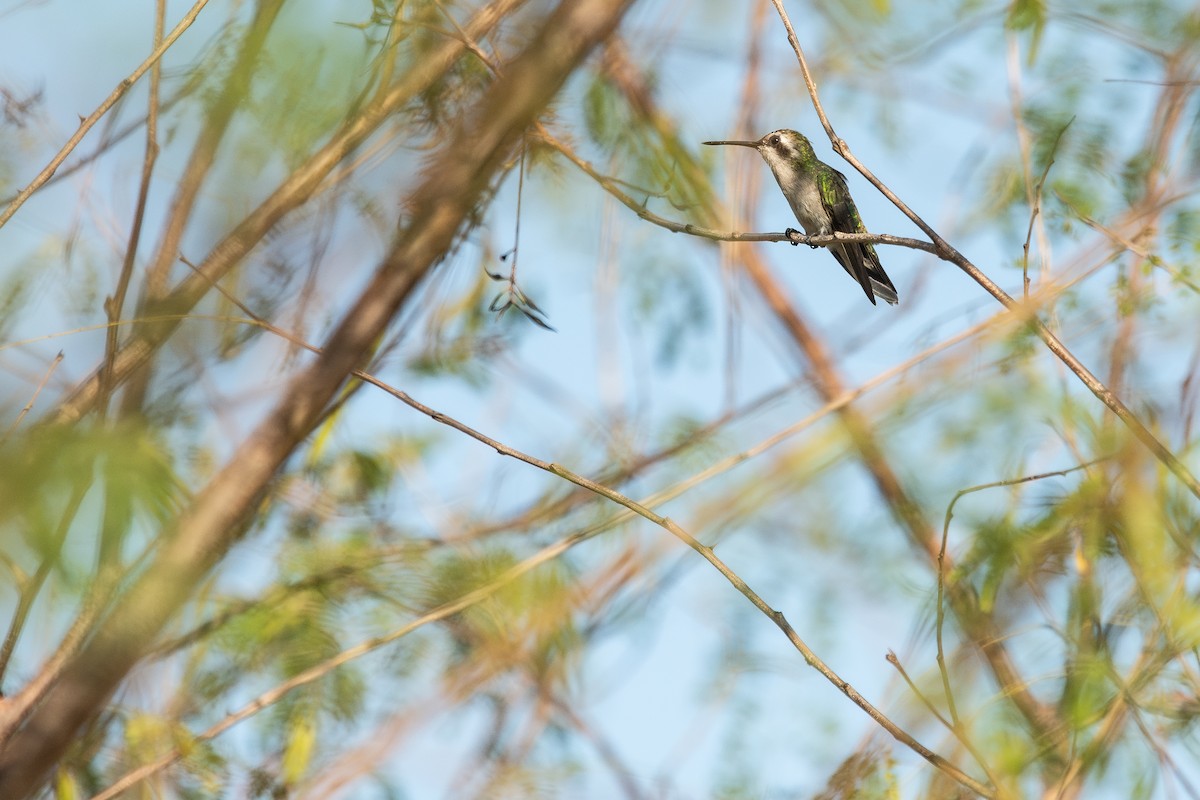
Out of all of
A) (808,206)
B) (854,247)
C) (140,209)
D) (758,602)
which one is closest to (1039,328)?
(758,602)

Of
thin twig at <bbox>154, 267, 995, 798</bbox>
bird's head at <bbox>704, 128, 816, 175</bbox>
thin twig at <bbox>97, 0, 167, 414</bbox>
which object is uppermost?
bird's head at <bbox>704, 128, 816, 175</bbox>

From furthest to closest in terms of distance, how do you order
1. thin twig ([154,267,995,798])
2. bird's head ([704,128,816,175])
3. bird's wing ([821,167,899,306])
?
bird's head ([704,128,816,175])
bird's wing ([821,167,899,306])
thin twig ([154,267,995,798])

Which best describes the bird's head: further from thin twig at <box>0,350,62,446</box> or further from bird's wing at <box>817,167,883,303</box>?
thin twig at <box>0,350,62,446</box>

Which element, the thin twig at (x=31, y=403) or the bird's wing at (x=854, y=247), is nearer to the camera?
the thin twig at (x=31, y=403)

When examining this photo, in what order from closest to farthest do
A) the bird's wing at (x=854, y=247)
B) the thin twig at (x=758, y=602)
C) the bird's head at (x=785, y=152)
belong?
the thin twig at (x=758, y=602), the bird's wing at (x=854, y=247), the bird's head at (x=785, y=152)

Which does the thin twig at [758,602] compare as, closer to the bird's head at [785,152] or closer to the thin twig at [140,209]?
the thin twig at [140,209]

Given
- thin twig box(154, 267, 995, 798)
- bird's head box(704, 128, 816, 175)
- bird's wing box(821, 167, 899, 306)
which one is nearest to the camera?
thin twig box(154, 267, 995, 798)

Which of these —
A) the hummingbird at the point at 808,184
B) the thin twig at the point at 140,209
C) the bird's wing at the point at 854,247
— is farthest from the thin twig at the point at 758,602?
the hummingbird at the point at 808,184

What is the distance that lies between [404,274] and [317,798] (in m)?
1.84

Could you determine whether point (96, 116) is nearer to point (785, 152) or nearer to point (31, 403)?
point (31, 403)

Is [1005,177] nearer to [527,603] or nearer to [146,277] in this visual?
[527,603]

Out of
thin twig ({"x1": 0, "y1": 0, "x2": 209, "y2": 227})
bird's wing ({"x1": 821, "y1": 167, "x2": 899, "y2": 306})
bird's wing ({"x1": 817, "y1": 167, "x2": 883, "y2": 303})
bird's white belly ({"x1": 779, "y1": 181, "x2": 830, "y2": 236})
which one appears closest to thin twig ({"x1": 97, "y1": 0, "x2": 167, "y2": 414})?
thin twig ({"x1": 0, "y1": 0, "x2": 209, "y2": 227})

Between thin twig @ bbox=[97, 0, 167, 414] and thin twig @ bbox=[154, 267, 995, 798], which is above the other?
thin twig @ bbox=[97, 0, 167, 414]

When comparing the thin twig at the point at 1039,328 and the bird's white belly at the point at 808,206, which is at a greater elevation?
the bird's white belly at the point at 808,206
